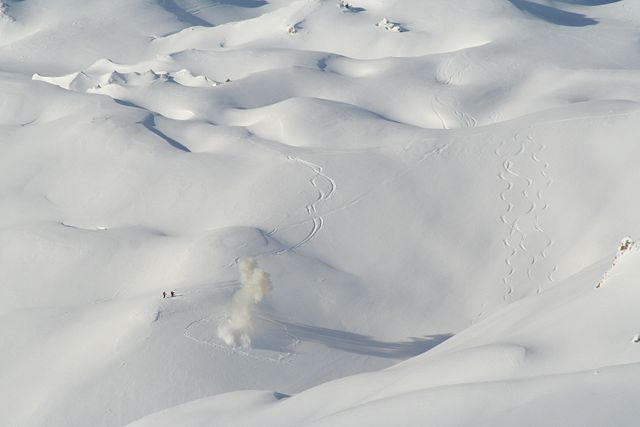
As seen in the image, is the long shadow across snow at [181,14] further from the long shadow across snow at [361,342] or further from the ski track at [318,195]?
the long shadow across snow at [361,342]

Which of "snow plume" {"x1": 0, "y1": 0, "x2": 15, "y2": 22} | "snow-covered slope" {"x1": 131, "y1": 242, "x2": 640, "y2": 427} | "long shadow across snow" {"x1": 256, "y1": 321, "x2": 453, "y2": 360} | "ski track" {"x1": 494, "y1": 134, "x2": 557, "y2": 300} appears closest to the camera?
"snow-covered slope" {"x1": 131, "y1": 242, "x2": 640, "y2": 427}

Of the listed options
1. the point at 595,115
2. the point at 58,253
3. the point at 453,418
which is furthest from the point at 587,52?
the point at 453,418

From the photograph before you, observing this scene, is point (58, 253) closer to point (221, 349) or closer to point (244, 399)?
point (221, 349)

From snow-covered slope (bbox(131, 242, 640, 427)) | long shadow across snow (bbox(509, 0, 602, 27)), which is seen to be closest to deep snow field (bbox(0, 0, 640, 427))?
snow-covered slope (bbox(131, 242, 640, 427))

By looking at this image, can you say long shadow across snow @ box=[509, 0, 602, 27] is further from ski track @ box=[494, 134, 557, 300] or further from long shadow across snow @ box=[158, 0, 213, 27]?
ski track @ box=[494, 134, 557, 300]

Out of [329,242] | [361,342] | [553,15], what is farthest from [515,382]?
[553,15]

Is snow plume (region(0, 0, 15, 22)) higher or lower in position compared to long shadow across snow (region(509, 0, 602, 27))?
lower

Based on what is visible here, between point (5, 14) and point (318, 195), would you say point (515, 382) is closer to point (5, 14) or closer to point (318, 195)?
point (318, 195)

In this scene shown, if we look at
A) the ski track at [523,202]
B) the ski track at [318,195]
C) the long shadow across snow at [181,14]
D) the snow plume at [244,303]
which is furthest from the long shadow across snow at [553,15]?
the snow plume at [244,303]
